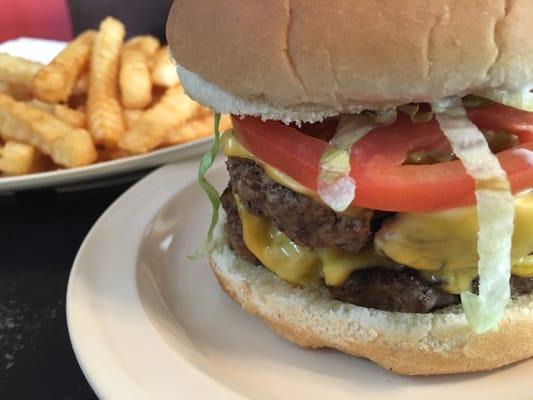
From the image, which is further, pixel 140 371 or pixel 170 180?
pixel 170 180

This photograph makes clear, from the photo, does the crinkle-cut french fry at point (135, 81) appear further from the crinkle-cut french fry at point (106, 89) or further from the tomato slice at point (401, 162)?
the tomato slice at point (401, 162)

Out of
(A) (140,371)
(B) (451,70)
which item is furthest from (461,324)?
(A) (140,371)

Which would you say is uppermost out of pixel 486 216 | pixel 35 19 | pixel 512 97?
pixel 512 97

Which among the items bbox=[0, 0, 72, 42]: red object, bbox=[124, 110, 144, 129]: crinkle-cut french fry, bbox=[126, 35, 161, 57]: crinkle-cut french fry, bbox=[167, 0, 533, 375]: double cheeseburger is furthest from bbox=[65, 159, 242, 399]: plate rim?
bbox=[0, 0, 72, 42]: red object

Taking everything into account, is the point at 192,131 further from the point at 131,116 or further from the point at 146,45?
the point at 146,45

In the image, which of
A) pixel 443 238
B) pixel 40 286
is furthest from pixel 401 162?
pixel 40 286

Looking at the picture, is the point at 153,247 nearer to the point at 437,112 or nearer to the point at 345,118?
the point at 345,118

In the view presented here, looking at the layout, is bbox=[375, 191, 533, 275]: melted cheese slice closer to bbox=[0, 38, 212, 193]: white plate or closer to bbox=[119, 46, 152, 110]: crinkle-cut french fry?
bbox=[0, 38, 212, 193]: white plate
